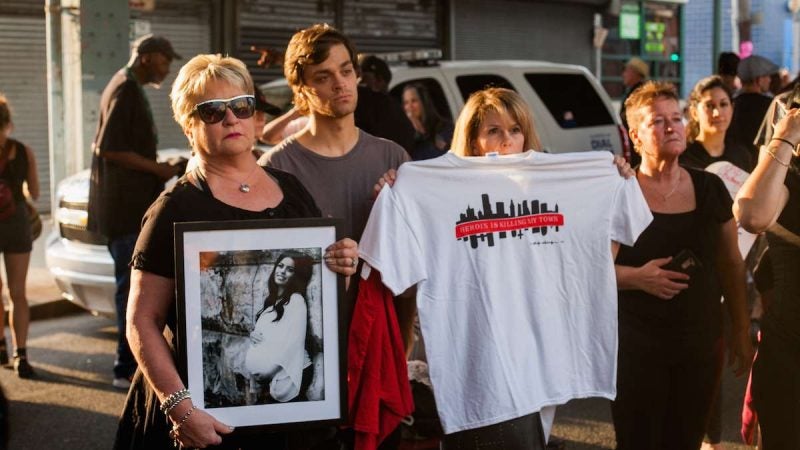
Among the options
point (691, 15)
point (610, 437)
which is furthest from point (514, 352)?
point (691, 15)

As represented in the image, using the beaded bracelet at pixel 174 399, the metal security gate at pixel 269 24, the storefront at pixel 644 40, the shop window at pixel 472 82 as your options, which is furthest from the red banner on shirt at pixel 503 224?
the storefront at pixel 644 40

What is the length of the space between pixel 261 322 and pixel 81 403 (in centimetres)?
426

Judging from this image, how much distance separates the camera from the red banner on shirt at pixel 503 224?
3979 millimetres

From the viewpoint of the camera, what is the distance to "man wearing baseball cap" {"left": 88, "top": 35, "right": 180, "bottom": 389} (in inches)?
296

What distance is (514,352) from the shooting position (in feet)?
13.1

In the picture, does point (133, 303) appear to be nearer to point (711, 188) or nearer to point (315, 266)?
point (315, 266)

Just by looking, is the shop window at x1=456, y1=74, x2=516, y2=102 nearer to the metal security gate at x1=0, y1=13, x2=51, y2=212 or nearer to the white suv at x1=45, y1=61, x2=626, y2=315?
the white suv at x1=45, y1=61, x2=626, y2=315

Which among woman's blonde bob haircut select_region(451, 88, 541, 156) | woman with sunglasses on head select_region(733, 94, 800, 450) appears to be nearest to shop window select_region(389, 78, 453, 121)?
Answer: woman's blonde bob haircut select_region(451, 88, 541, 156)

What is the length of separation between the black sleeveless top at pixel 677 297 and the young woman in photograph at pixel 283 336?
1.72m

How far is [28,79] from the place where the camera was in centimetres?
1519

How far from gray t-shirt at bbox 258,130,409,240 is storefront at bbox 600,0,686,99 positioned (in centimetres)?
1949

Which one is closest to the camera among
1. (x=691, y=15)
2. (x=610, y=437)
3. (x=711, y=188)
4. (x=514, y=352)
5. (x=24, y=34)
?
(x=514, y=352)

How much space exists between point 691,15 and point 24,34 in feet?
65.8

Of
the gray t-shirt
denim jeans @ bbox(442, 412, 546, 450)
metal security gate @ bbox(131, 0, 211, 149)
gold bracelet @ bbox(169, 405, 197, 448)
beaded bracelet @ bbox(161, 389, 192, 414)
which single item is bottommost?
denim jeans @ bbox(442, 412, 546, 450)
